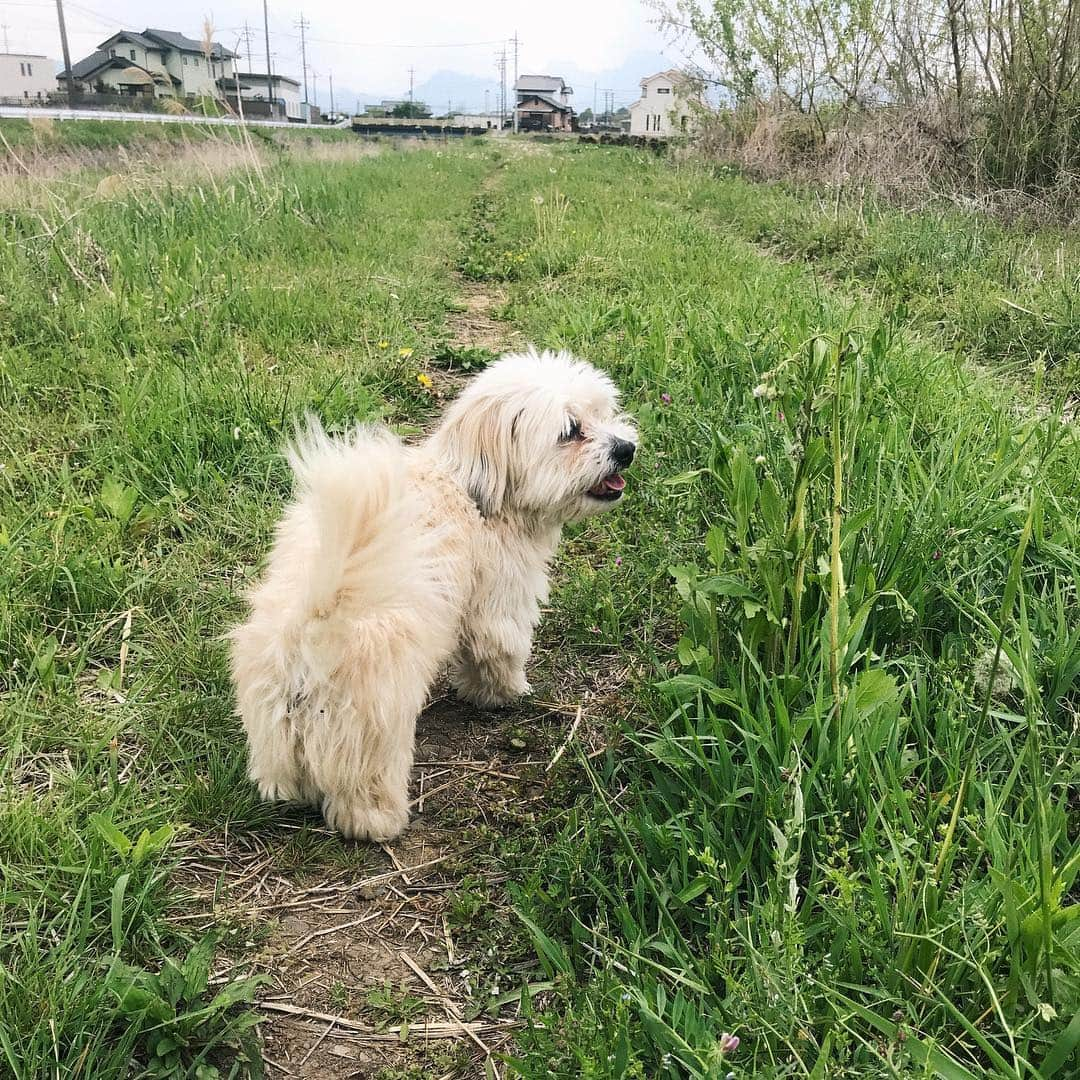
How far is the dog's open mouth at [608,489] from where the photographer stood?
2.62m

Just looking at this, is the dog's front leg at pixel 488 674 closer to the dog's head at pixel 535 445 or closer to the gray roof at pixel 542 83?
the dog's head at pixel 535 445

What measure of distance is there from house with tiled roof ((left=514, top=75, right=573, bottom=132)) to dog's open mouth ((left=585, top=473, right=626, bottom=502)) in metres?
93.4

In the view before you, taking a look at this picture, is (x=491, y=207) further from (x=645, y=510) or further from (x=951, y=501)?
(x=951, y=501)

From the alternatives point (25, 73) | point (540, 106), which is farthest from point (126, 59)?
point (540, 106)

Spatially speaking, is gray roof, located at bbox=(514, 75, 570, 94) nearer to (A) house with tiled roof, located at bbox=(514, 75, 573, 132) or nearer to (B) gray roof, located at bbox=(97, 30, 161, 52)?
(A) house with tiled roof, located at bbox=(514, 75, 573, 132)

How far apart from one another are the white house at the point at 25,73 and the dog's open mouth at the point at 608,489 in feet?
235

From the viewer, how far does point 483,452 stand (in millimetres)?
2518

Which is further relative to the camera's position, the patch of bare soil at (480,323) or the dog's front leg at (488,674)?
the patch of bare soil at (480,323)

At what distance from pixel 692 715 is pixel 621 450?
95 cm

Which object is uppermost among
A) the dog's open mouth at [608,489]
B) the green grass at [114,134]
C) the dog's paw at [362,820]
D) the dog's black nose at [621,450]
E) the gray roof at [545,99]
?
the gray roof at [545,99]

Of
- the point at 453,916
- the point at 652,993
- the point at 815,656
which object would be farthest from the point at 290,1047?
the point at 815,656

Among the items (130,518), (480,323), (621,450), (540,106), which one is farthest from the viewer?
(540,106)

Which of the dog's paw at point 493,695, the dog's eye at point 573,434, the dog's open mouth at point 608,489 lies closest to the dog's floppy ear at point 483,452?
the dog's eye at point 573,434

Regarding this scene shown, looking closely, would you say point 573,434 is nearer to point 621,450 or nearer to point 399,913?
point 621,450
